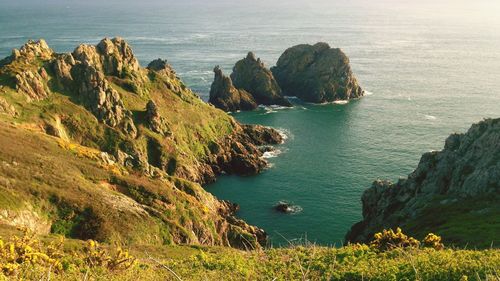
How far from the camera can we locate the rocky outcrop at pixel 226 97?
178 meters

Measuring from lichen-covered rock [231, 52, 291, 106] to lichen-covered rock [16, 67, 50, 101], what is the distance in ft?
320

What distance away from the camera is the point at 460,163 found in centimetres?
6506

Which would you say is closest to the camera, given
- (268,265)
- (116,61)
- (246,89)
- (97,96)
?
(268,265)

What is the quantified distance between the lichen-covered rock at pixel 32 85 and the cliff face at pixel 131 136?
223mm

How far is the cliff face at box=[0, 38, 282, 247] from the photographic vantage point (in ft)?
230

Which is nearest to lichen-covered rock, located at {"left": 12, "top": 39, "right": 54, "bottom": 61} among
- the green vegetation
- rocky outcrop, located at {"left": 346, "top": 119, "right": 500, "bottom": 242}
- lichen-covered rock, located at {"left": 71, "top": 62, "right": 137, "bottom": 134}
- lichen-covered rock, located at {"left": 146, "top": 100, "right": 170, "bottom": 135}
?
lichen-covered rock, located at {"left": 71, "top": 62, "right": 137, "bottom": 134}

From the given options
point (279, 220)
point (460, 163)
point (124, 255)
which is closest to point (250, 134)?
point (279, 220)

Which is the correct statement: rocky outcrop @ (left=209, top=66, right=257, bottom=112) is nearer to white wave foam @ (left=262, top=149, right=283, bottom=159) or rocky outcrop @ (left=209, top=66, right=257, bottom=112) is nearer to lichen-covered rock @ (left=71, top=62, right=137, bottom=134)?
white wave foam @ (left=262, top=149, right=283, bottom=159)

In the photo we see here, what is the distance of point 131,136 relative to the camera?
110188 millimetres

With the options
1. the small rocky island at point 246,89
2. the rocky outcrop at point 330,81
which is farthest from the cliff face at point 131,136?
the rocky outcrop at point 330,81

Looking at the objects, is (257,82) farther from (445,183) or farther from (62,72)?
(445,183)

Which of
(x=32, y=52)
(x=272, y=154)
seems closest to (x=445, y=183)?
(x=272, y=154)

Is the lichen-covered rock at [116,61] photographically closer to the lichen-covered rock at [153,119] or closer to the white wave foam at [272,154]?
the lichen-covered rock at [153,119]

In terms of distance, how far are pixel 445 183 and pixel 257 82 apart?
13076 centimetres
